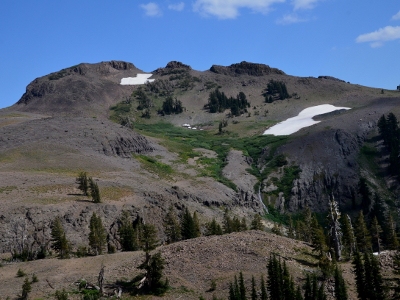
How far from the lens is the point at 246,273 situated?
4278 cm

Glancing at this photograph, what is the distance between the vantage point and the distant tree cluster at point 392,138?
11475cm

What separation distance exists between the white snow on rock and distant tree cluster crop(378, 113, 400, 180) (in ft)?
99.9

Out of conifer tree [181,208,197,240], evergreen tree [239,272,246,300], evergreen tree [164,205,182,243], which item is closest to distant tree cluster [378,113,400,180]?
conifer tree [181,208,197,240]

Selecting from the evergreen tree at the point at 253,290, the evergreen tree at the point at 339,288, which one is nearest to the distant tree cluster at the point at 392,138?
the evergreen tree at the point at 339,288

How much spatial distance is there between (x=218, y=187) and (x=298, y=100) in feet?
344

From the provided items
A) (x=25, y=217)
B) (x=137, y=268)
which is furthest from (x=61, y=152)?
(x=137, y=268)

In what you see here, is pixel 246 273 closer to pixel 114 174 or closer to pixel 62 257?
pixel 62 257

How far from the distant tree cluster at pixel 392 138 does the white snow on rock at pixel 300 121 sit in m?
30.5

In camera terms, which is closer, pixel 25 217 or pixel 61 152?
pixel 25 217

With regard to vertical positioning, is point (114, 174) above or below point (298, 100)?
below

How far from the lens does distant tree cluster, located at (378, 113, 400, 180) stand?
11475cm

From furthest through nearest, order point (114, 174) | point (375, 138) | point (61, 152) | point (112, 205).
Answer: point (375, 138), point (61, 152), point (114, 174), point (112, 205)


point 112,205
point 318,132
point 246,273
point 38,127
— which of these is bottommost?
point 246,273

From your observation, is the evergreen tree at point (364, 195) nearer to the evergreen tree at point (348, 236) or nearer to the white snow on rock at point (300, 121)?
the evergreen tree at point (348, 236)
